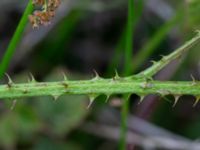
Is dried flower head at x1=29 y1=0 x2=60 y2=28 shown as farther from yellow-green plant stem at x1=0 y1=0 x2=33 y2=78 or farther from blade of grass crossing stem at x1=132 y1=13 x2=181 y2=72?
blade of grass crossing stem at x1=132 y1=13 x2=181 y2=72

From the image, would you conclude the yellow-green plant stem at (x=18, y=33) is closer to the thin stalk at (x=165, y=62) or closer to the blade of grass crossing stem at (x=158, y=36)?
the thin stalk at (x=165, y=62)

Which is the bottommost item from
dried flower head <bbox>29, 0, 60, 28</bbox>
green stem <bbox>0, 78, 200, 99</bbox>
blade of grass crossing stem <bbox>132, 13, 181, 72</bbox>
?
blade of grass crossing stem <bbox>132, 13, 181, 72</bbox>

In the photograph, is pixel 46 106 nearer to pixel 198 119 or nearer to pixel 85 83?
pixel 198 119

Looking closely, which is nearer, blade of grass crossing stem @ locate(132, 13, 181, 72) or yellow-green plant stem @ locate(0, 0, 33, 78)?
yellow-green plant stem @ locate(0, 0, 33, 78)

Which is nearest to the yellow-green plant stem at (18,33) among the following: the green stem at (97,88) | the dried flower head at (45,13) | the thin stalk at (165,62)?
the dried flower head at (45,13)

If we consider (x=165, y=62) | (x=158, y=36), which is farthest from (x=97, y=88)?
(x=158, y=36)

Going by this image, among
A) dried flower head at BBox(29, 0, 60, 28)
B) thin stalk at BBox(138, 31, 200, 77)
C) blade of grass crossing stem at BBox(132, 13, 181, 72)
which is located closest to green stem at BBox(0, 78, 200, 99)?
thin stalk at BBox(138, 31, 200, 77)

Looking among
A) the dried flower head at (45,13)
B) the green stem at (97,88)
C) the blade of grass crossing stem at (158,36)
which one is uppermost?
the dried flower head at (45,13)

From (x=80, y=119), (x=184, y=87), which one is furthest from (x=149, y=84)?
(x=80, y=119)
